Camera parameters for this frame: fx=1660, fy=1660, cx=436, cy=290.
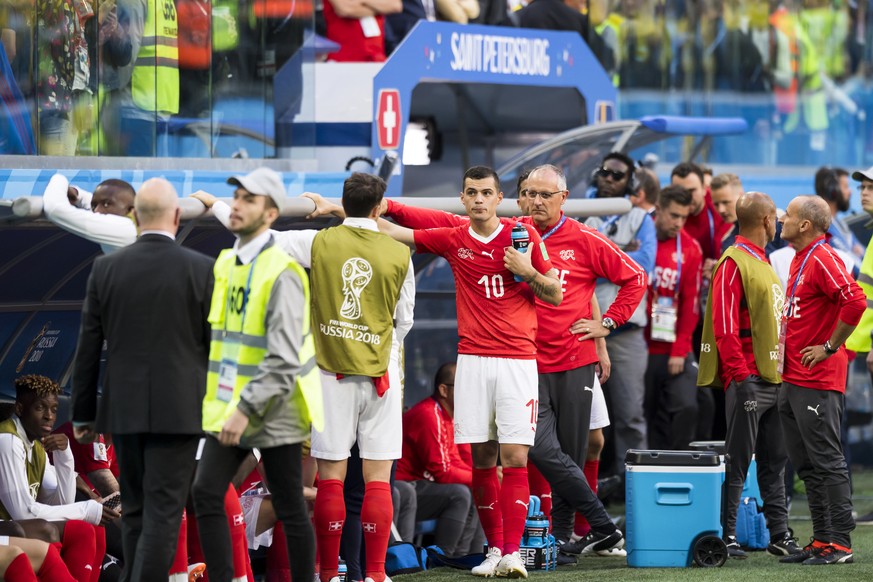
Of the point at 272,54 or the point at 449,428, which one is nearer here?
the point at 449,428

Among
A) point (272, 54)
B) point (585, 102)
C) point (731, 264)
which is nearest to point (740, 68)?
point (585, 102)

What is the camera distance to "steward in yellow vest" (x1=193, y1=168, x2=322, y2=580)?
235 inches

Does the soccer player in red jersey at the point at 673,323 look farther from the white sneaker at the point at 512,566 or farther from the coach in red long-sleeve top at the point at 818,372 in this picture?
the white sneaker at the point at 512,566

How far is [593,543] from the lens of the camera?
8.80 m

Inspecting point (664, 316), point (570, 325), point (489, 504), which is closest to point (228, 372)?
point (489, 504)

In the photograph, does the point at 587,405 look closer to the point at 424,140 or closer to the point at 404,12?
the point at 404,12

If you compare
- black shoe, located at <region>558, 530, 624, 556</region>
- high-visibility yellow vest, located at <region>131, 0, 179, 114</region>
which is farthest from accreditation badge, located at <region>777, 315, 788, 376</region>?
high-visibility yellow vest, located at <region>131, 0, 179, 114</region>

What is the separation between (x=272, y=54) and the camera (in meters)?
10.5

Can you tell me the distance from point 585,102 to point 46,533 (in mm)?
6677

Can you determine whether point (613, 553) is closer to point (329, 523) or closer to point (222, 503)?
point (329, 523)

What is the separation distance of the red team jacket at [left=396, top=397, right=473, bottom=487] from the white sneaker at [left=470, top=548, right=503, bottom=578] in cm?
128

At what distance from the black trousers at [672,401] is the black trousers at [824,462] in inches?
96.3

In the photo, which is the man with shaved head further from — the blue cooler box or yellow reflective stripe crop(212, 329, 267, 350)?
yellow reflective stripe crop(212, 329, 267, 350)

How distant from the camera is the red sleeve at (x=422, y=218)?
7.98 metres
